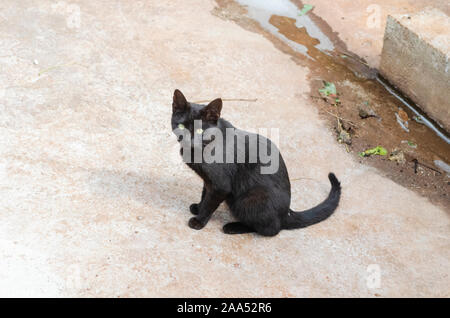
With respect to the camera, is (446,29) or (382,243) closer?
(382,243)

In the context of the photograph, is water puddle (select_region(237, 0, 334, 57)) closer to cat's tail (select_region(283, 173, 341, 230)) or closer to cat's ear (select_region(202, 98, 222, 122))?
cat's tail (select_region(283, 173, 341, 230))

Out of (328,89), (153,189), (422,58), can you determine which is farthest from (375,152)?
(153,189)

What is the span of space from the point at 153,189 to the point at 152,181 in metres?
0.10

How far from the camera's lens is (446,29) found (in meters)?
5.14

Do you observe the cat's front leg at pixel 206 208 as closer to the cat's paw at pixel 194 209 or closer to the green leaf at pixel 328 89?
the cat's paw at pixel 194 209

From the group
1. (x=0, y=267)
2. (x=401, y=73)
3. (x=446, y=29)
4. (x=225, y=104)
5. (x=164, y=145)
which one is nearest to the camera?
(x=0, y=267)

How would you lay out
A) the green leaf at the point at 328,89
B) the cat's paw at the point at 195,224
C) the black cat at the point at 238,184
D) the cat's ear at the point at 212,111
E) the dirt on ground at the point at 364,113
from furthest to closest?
the green leaf at the point at 328,89 → the dirt on ground at the point at 364,113 → the cat's paw at the point at 195,224 → the black cat at the point at 238,184 → the cat's ear at the point at 212,111

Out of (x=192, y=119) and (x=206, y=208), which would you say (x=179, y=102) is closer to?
(x=192, y=119)

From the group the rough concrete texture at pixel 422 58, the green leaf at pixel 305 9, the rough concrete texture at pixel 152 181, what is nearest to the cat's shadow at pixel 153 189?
the rough concrete texture at pixel 152 181

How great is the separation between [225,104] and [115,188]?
5.42ft

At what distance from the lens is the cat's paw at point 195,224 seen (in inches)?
132

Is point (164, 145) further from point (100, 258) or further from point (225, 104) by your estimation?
point (100, 258)

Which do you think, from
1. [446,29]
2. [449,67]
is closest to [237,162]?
[449,67]

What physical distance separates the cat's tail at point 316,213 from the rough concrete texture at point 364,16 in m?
2.90
